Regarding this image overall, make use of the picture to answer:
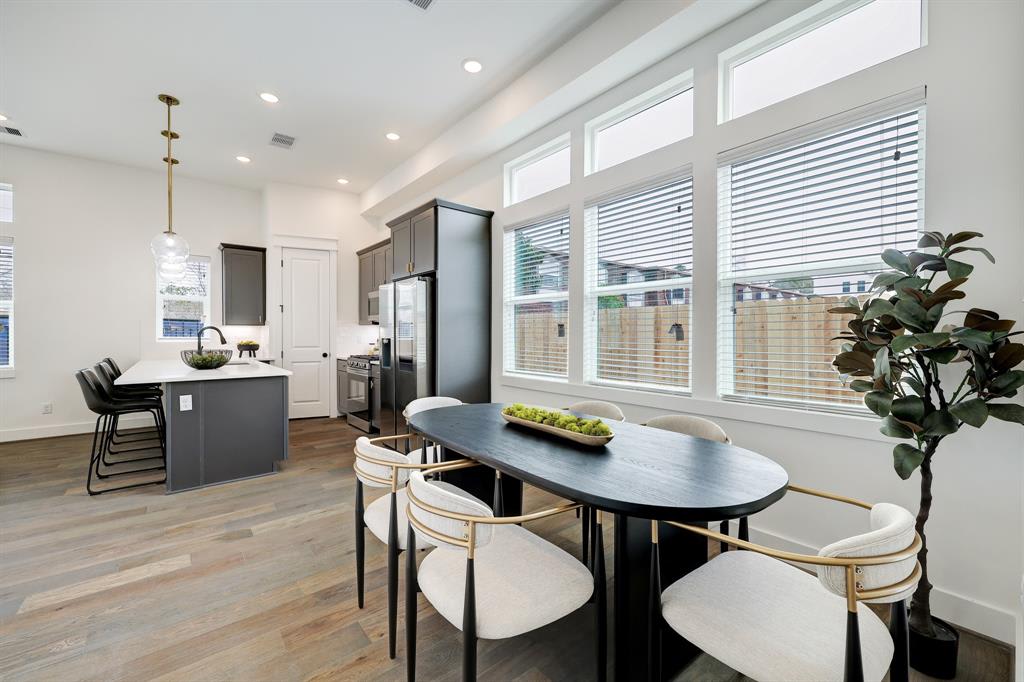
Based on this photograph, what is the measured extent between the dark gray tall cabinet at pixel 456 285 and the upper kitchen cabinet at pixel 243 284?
9.55 feet

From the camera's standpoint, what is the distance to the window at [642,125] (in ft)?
9.77

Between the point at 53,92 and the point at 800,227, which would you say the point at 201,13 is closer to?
the point at 53,92

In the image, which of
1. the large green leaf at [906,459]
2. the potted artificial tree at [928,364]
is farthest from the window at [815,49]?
the large green leaf at [906,459]

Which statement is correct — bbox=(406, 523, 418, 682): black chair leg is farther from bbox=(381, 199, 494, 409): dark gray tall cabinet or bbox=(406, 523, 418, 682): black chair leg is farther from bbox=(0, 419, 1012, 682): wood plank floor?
bbox=(381, 199, 494, 409): dark gray tall cabinet

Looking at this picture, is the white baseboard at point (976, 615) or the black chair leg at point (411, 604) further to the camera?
the white baseboard at point (976, 615)

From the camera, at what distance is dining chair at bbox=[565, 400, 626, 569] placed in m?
2.16

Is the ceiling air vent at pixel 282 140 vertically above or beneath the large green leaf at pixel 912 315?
above

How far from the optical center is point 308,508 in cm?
308

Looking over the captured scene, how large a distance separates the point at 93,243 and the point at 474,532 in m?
6.82

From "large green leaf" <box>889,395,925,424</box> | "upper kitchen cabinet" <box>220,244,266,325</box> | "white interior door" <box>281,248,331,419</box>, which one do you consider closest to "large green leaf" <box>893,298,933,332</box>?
"large green leaf" <box>889,395,925,424</box>

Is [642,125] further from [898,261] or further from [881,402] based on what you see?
[881,402]

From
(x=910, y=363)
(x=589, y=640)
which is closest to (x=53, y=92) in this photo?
(x=589, y=640)

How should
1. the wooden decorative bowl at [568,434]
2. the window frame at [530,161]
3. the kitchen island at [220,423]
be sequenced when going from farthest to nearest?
the window frame at [530,161] → the kitchen island at [220,423] → the wooden decorative bowl at [568,434]

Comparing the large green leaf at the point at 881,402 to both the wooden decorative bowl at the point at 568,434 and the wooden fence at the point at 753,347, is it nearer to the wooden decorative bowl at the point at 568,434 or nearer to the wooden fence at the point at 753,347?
the wooden fence at the point at 753,347
